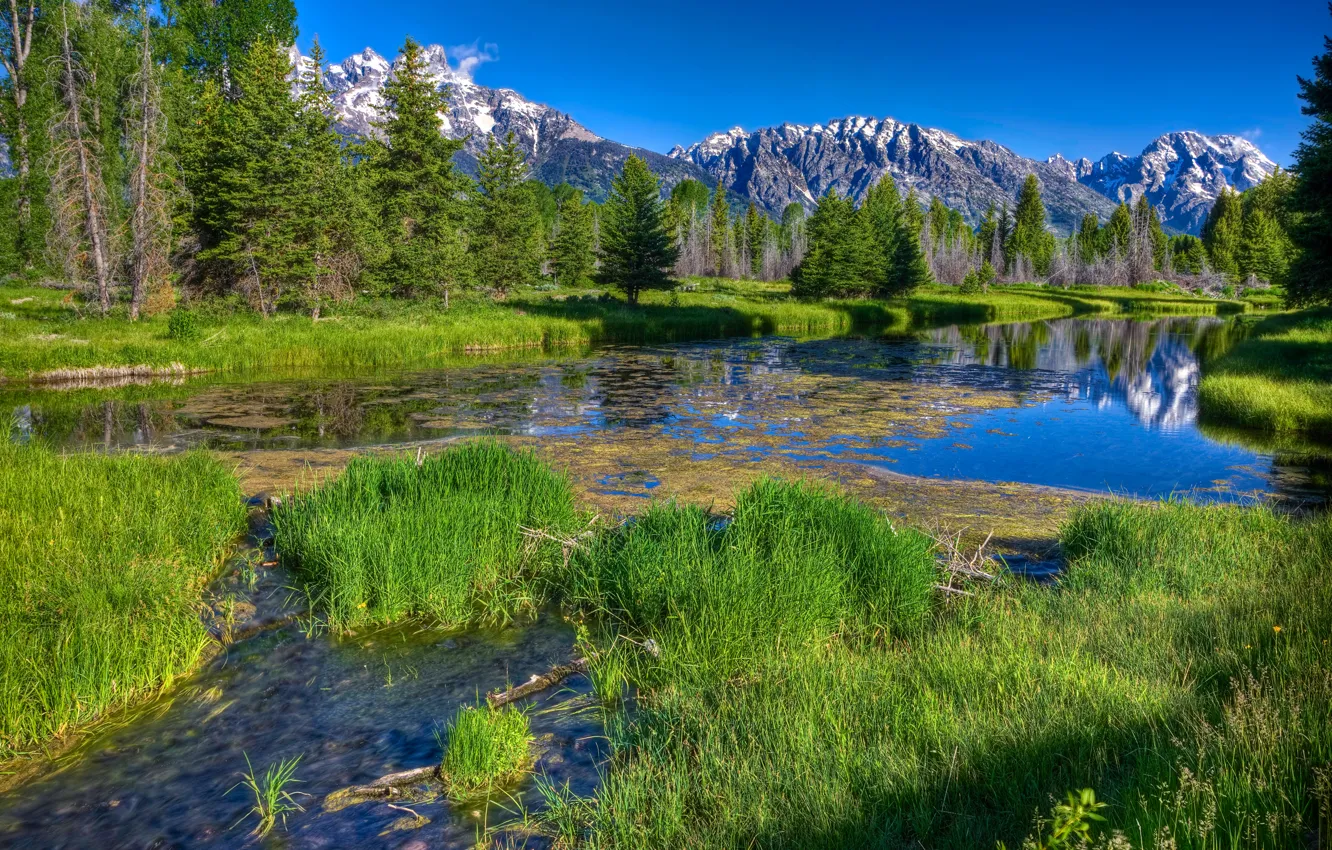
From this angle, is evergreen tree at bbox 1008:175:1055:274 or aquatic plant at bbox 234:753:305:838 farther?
evergreen tree at bbox 1008:175:1055:274

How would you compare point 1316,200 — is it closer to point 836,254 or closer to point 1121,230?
point 836,254

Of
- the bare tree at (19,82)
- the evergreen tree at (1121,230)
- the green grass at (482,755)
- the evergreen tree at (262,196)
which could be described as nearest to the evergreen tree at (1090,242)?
the evergreen tree at (1121,230)

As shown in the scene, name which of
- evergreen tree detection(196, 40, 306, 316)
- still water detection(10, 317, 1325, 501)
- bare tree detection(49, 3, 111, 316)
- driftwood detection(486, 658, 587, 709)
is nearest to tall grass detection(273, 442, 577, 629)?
driftwood detection(486, 658, 587, 709)

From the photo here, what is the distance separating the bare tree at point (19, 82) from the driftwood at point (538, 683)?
44.1 m

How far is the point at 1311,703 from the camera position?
322cm

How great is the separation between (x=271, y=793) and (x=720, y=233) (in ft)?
316

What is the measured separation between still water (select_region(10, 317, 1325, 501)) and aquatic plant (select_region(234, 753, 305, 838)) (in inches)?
233

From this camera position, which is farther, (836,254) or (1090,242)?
(1090,242)

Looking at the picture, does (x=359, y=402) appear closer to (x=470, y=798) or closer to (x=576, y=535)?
(x=576, y=535)

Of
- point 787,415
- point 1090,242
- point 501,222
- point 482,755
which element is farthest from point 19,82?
point 1090,242

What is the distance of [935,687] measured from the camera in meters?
4.11

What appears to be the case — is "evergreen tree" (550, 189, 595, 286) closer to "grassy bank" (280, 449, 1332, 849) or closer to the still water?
the still water

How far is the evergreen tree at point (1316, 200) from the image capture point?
17.9m

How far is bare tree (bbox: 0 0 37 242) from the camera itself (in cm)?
3584
